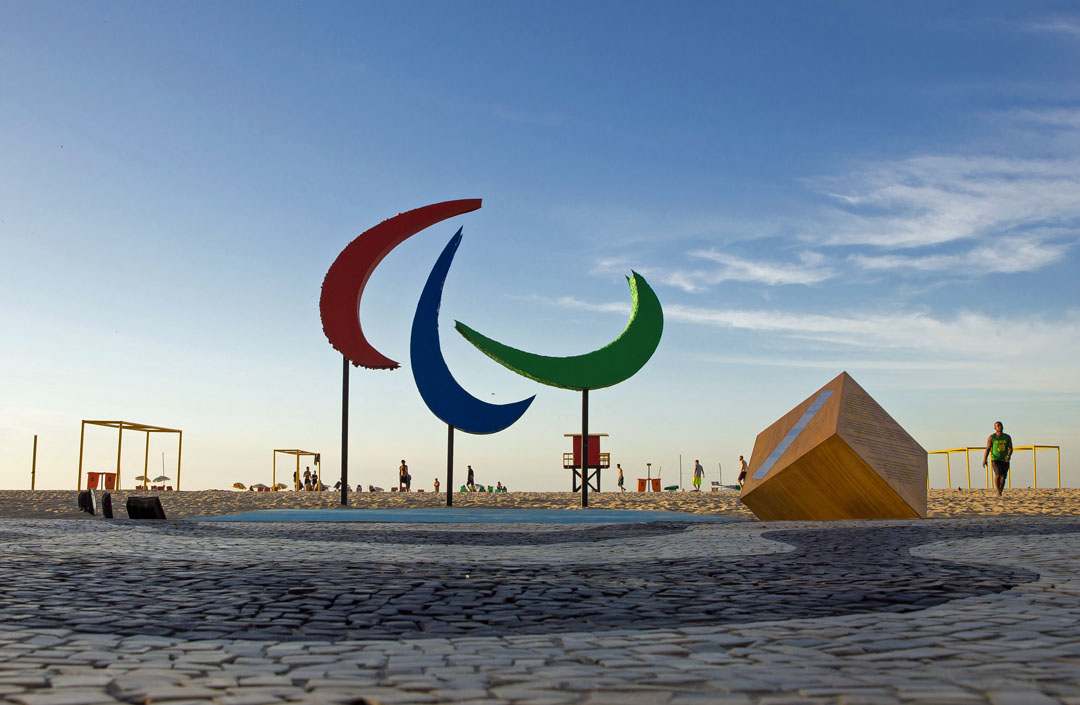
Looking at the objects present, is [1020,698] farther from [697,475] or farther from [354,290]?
[697,475]

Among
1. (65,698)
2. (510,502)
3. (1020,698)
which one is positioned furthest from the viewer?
(510,502)

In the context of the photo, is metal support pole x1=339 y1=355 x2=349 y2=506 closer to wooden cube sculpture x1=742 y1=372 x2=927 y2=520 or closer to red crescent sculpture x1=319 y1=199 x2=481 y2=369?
red crescent sculpture x1=319 y1=199 x2=481 y2=369

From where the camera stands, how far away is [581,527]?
14.2 m

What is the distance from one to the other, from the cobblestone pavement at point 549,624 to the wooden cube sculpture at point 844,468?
3971 mm

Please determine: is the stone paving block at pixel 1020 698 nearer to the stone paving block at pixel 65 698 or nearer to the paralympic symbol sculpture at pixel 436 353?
the stone paving block at pixel 65 698

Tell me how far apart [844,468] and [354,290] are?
11656mm

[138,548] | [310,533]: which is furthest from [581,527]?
[138,548]

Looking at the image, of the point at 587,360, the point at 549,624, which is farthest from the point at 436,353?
the point at 549,624

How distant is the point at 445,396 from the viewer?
21.0 meters

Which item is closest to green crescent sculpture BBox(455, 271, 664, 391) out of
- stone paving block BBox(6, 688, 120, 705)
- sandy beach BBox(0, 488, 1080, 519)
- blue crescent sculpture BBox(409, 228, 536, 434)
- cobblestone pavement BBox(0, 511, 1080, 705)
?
blue crescent sculpture BBox(409, 228, 536, 434)

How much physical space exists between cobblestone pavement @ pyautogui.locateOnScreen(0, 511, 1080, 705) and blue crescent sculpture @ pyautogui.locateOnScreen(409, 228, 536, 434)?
11.3 meters

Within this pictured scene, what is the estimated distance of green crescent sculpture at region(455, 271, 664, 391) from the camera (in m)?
20.9

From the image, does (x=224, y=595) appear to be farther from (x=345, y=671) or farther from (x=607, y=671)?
(x=607, y=671)

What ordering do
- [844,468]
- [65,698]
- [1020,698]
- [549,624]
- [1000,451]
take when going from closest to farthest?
1. [1020,698]
2. [65,698]
3. [549,624]
4. [844,468]
5. [1000,451]
